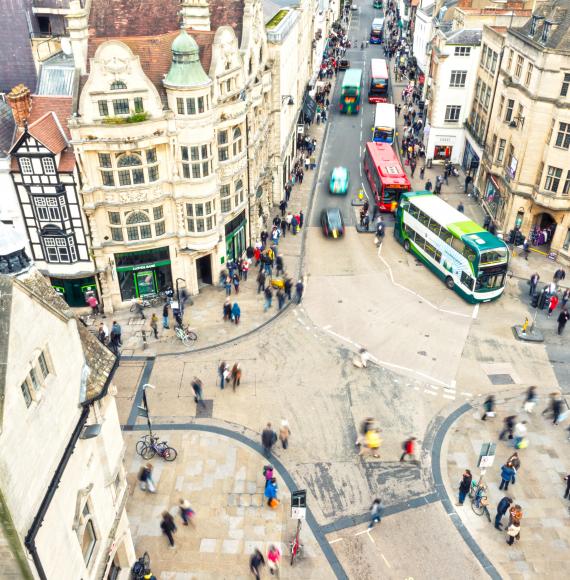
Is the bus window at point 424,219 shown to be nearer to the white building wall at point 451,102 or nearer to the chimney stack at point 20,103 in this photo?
the white building wall at point 451,102

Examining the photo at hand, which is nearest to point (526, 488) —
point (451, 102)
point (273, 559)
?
point (273, 559)

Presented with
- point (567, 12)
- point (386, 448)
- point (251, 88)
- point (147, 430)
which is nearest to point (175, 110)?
point (251, 88)

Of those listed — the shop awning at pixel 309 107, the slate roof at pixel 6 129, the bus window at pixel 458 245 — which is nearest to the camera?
the slate roof at pixel 6 129

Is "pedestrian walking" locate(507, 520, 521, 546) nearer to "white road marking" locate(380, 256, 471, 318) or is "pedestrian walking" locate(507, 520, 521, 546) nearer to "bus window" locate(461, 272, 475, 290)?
"white road marking" locate(380, 256, 471, 318)

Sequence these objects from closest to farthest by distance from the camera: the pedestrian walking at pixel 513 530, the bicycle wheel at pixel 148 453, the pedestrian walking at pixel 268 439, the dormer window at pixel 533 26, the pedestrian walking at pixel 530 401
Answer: the pedestrian walking at pixel 513 530 → the pedestrian walking at pixel 268 439 → the bicycle wheel at pixel 148 453 → the pedestrian walking at pixel 530 401 → the dormer window at pixel 533 26

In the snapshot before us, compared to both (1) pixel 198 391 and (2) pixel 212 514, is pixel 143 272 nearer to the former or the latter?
(1) pixel 198 391

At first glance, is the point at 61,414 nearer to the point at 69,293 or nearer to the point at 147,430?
the point at 147,430

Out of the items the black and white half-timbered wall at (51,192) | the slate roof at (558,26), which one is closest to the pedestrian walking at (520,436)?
the black and white half-timbered wall at (51,192)

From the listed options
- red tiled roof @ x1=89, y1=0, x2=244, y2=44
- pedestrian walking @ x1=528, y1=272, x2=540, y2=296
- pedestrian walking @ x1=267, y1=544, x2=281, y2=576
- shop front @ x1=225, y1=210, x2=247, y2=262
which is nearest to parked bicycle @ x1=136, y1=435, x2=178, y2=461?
pedestrian walking @ x1=267, y1=544, x2=281, y2=576
